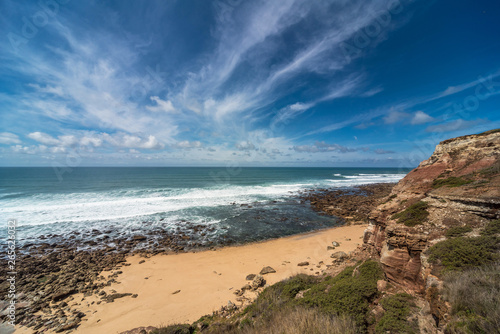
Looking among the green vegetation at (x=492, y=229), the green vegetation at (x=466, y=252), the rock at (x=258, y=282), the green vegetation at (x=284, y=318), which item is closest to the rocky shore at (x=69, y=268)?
the rock at (x=258, y=282)

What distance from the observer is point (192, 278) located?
1059cm

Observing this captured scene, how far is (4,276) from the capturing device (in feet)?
34.7

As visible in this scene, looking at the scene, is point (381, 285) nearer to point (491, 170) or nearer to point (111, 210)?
point (491, 170)

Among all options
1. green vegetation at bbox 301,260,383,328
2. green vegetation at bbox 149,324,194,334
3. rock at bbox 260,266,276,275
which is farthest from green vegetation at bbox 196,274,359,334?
rock at bbox 260,266,276,275

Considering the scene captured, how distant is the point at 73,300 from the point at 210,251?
7.69 m

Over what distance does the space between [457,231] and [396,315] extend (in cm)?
306

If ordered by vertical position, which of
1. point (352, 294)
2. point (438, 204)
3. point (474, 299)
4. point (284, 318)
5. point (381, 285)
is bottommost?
point (284, 318)

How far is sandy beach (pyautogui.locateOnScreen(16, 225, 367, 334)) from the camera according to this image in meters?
7.82

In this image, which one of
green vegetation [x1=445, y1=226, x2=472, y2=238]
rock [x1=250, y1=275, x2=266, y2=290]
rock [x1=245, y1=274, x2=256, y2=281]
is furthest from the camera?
rock [x1=245, y1=274, x2=256, y2=281]

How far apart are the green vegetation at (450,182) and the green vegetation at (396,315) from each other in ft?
15.0

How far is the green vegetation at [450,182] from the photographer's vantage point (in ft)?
21.3

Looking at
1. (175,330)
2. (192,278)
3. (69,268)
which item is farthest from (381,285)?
(69,268)

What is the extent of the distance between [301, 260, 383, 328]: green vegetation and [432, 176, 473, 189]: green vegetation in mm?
3938

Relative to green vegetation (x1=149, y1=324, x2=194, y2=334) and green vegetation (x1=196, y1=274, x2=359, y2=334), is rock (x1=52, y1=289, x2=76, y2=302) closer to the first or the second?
green vegetation (x1=149, y1=324, x2=194, y2=334)
